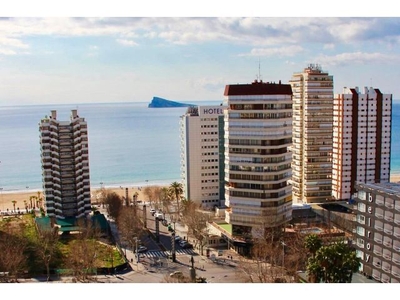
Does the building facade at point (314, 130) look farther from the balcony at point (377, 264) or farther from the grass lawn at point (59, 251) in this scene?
the balcony at point (377, 264)

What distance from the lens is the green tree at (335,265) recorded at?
42.8ft

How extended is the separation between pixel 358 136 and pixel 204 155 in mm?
9288

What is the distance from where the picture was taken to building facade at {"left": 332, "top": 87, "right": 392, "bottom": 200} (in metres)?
27.9

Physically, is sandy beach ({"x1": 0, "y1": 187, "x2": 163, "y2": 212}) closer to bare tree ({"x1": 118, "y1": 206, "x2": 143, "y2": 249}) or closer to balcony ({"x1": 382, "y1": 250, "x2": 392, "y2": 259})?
bare tree ({"x1": 118, "y1": 206, "x2": 143, "y2": 249})

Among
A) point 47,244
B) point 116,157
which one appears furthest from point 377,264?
point 116,157

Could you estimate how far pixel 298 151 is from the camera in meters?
29.1

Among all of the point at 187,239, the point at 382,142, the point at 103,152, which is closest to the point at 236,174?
the point at 187,239

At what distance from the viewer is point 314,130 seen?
93.0 ft

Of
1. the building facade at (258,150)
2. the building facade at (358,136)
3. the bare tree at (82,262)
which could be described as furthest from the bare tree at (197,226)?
the building facade at (358,136)

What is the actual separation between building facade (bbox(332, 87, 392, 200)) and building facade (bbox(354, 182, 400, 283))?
1273cm

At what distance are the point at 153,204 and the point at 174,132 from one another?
174 ft

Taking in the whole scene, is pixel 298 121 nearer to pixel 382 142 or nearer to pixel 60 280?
pixel 382 142

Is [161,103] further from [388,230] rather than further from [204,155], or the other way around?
[388,230]

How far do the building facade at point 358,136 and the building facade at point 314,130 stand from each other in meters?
0.50
